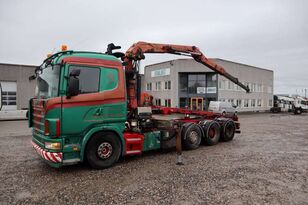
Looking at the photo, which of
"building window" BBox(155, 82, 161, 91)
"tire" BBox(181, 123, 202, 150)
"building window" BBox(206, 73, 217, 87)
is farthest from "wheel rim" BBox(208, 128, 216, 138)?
"building window" BBox(155, 82, 161, 91)

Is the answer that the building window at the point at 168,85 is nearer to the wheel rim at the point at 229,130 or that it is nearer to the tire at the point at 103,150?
the wheel rim at the point at 229,130

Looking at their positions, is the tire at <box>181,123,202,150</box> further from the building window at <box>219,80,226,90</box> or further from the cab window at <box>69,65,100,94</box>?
the building window at <box>219,80,226,90</box>

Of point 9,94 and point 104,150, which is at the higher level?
point 9,94

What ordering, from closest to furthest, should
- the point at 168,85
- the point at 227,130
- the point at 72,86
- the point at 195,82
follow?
the point at 72,86, the point at 227,130, the point at 195,82, the point at 168,85

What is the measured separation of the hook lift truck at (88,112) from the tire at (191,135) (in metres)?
0.83

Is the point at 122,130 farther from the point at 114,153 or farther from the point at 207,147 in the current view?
the point at 207,147

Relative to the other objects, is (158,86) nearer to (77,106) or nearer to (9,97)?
(9,97)

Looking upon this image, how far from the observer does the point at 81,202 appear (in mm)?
3936

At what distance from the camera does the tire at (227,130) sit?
31.7ft

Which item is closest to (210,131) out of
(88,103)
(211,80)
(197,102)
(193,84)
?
(88,103)

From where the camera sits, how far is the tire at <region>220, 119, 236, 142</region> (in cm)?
966

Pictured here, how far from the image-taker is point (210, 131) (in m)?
9.01

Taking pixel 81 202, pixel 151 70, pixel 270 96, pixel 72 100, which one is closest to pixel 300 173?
pixel 81 202

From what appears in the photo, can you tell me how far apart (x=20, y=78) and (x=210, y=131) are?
29336mm
